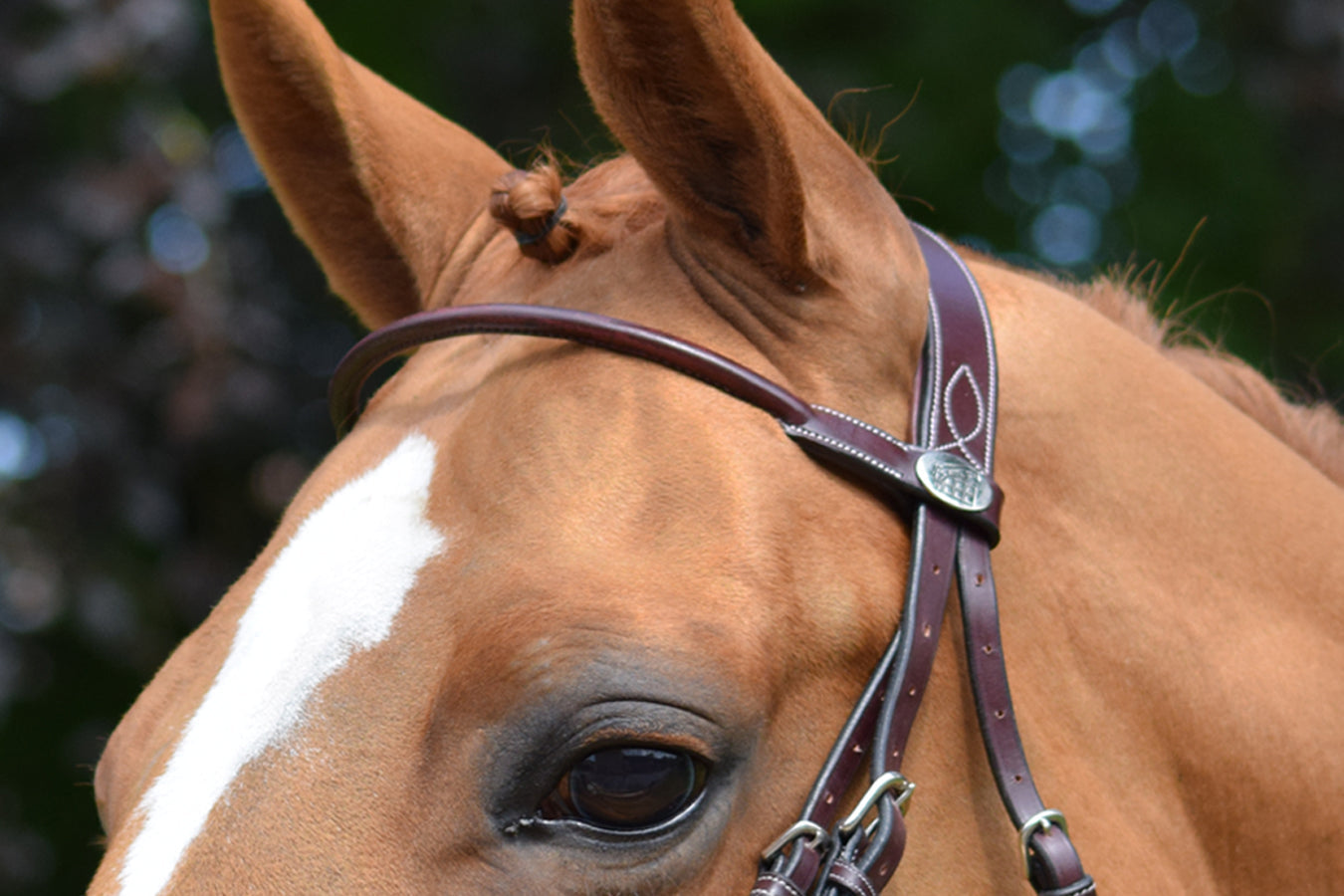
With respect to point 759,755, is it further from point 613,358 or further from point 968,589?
point 613,358

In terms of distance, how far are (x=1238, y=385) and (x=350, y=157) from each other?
1499 millimetres

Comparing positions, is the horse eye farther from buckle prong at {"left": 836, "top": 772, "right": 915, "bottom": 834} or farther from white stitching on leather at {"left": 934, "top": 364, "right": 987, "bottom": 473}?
white stitching on leather at {"left": 934, "top": 364, "right": 987, "bottom": 473}

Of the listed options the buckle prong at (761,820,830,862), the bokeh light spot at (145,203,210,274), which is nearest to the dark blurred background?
the bokeh light spot at (145,203,210,274)

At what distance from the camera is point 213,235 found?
4418 millimetres

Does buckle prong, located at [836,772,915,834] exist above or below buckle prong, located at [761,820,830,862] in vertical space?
above

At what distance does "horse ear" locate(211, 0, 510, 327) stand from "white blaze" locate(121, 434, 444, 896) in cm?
65

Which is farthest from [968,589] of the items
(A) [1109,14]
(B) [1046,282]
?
(A) [1109,14]

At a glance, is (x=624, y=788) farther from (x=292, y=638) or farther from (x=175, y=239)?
(x=175, y=239)

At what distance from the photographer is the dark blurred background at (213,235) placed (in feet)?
14.2

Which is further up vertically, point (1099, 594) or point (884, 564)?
point (884, 564)

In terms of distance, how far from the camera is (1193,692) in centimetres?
151

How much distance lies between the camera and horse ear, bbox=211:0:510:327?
1877mm

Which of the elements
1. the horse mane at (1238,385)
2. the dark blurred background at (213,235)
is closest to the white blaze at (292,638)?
the horse mane at (1238,385)

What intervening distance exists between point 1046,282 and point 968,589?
761mm
